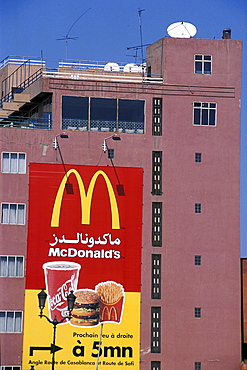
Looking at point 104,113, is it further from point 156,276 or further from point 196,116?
point 156,276

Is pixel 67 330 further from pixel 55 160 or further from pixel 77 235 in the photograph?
pixel 55 160

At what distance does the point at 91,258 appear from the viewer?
66062mm

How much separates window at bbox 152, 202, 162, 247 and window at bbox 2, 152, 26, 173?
32.1ft

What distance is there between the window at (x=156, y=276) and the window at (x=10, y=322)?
9721 millimetres

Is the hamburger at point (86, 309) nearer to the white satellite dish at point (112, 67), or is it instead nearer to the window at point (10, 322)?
the window at point (10, 322)

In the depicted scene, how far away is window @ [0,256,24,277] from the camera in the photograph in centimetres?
6475

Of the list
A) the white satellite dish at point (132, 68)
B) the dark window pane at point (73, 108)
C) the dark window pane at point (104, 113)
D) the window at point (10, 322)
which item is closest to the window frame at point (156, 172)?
the dark window pane at point (104, 113)

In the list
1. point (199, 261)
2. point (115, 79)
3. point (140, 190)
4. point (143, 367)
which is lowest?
point (143, 367)

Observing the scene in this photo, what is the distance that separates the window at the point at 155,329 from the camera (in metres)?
66.1

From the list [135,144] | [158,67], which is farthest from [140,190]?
[158,67]

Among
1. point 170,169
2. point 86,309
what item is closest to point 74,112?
point 170,169

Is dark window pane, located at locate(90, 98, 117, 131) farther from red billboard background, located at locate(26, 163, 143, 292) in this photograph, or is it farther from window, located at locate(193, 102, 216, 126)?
window, located at locate(193, 102, 216, 126)

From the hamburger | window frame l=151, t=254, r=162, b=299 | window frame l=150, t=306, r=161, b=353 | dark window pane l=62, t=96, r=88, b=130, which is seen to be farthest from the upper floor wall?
window frame l=150, t=306, r=161, b=353

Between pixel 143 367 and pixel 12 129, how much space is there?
62.3ft
